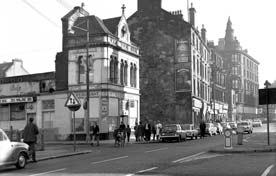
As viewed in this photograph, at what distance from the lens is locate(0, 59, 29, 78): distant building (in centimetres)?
7116

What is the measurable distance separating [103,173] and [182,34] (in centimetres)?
4699

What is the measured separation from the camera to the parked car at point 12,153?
585 inches

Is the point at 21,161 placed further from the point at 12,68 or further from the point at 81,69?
the point at 12,68

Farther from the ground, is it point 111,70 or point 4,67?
point 4,67

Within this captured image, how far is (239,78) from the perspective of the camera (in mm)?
117562

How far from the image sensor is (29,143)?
18078mm

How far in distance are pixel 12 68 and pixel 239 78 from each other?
67.0 metres

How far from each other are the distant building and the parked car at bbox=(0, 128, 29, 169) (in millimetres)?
57610

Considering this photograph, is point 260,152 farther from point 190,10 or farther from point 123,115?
point 190,10

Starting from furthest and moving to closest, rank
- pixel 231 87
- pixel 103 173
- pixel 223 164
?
pixel 231 87, pixel 223 164, pixel 103 173

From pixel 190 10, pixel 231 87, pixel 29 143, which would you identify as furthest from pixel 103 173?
pixel 231 87

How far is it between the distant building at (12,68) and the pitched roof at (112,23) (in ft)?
105

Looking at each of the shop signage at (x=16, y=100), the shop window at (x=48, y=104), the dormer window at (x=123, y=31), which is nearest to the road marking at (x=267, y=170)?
the shop window at (x=48, y=104)

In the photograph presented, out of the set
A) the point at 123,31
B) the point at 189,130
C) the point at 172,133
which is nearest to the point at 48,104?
the point at 123,31
